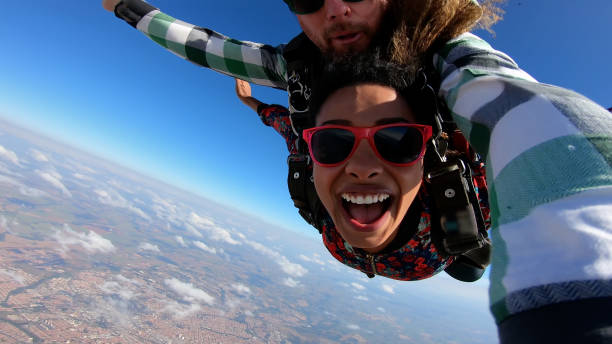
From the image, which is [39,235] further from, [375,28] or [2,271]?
[375,28]

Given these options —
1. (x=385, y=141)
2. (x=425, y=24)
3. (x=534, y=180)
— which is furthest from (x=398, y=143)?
(x=534, y=180)

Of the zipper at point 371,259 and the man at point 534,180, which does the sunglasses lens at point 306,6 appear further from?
the zipper at point 371,259

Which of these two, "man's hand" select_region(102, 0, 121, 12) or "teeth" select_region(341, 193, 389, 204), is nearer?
"teeth" select_region(341, 193, 389, 204)

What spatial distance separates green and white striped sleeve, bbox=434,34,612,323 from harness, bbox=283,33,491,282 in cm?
49

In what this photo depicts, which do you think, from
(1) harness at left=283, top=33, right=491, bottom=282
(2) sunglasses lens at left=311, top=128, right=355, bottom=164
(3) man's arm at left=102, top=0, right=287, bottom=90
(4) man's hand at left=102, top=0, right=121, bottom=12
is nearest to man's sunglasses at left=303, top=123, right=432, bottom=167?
(2) sunglasses lens at left=311, top=128, right=355, bottom=164

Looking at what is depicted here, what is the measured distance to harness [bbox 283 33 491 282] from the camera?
116cm

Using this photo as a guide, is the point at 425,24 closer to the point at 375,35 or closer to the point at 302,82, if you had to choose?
the point at 375,35

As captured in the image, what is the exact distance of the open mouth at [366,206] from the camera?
1100mm

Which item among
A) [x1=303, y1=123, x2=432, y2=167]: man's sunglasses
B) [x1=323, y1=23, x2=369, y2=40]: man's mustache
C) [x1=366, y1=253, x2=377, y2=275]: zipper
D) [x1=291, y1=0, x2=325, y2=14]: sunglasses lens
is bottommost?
[x1=366, y1=253, x2=377, y2=275]: zipper

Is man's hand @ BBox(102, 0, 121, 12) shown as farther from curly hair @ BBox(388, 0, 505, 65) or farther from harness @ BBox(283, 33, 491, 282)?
curly hair @ BBox(388, 0, 505, 65)

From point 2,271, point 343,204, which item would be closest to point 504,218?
point 343,204

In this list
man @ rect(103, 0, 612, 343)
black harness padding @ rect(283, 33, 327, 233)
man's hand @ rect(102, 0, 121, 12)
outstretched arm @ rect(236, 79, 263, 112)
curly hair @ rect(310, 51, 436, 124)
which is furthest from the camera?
outstretched arm @ rect(236, 79, 263, 112)

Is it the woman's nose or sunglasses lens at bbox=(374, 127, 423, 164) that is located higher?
sunglasses lens at bbox=(374, 127, 423, 164)

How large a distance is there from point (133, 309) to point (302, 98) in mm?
68412
